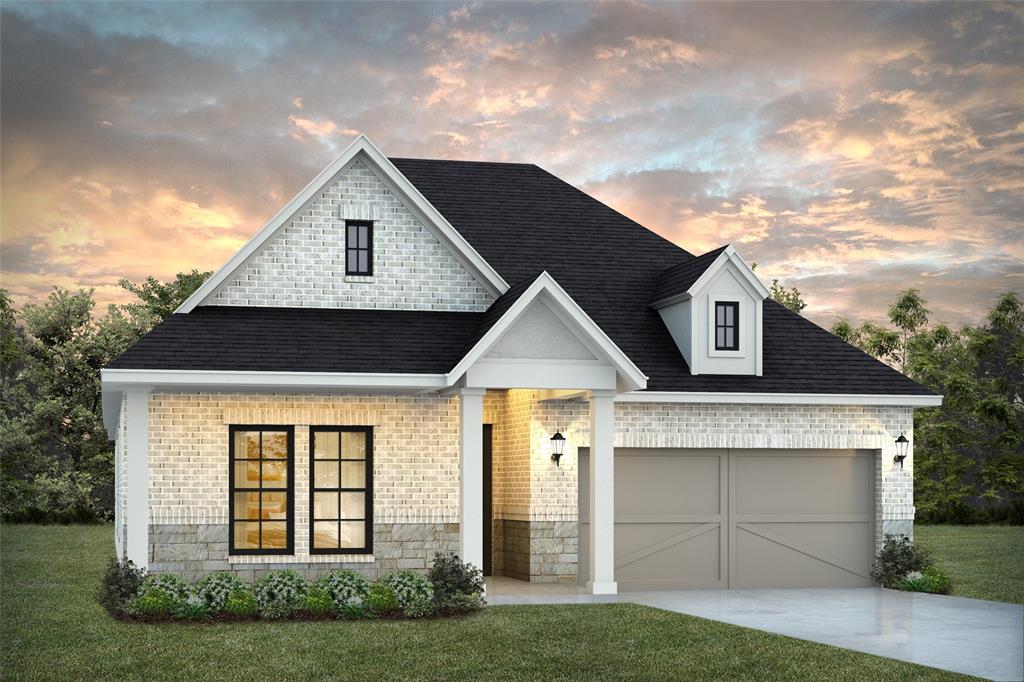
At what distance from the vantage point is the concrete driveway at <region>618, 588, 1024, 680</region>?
12922mm

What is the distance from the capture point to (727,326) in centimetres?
2053

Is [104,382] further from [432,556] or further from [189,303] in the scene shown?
[432,556]

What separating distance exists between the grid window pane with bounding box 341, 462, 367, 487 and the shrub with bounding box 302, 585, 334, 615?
239 centimetres

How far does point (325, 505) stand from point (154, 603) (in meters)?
3.24

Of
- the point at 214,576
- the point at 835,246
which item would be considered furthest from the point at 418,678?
the point at 835,246

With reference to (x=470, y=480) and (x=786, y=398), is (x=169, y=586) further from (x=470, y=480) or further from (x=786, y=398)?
(x=786, y=398)

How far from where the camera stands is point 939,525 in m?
36.5

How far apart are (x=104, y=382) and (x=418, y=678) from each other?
24.4 ft

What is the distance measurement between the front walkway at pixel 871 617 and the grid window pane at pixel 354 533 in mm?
2170

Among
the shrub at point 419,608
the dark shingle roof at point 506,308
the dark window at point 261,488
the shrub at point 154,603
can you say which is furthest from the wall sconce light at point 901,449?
the shrub at point 154,603

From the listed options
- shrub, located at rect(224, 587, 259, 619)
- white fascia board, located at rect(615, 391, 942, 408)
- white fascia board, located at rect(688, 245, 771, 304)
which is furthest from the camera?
white fascia board, located at rect(688, 245, 771, 304)

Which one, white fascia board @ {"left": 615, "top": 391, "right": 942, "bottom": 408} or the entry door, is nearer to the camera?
white fascia board @ {"left": 615, "top": 391, "right": 942, "bottom": 408}

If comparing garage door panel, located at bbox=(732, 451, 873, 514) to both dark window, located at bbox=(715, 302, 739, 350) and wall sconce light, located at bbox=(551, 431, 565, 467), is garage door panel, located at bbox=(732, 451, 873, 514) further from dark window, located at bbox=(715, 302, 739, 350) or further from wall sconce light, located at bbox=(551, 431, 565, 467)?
wall sconce light, located at bbox=(551, 431, 565, 467)

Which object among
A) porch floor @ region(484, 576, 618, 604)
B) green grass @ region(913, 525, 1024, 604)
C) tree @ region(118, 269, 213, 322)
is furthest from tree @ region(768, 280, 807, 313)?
porch floor @ region(484, 576, 618, 604)
